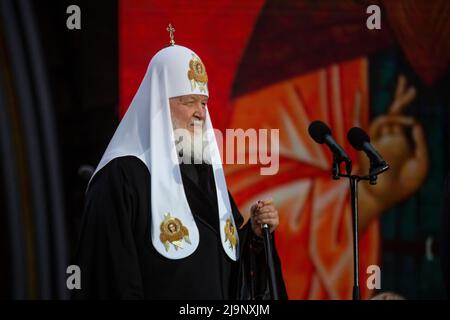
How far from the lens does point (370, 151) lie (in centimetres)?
347

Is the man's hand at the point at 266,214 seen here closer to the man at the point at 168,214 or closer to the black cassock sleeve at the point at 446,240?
the man at the point at 168,214

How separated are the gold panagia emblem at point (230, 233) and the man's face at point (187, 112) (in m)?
0.49

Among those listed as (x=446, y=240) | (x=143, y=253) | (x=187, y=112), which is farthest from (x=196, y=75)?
→ (x=446, y=240)

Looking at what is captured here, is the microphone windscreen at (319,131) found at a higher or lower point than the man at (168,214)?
higher

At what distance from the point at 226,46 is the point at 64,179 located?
1.38m

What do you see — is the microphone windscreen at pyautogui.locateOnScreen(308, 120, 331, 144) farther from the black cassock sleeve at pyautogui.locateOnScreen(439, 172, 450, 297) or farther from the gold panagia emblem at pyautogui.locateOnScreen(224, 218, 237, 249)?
the black cassock sleeve at pyautogui.locateOnScreen(439, 172, 450, 297)

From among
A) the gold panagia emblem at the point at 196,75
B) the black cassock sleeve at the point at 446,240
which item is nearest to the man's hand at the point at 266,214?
the gold panagia emblem at the point at 196,75

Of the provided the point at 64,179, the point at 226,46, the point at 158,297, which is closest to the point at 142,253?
the point at 158,297

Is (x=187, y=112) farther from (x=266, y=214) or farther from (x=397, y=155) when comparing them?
(x=397, y=155)

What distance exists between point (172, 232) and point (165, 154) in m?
0.38

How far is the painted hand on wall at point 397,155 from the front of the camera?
537cm

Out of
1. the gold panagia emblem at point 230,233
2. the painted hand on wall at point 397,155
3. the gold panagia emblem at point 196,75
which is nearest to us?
the gold panagia emblem at point 230,233

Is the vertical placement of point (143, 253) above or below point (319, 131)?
below
